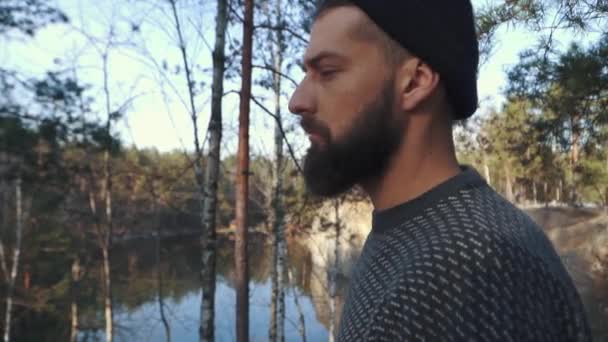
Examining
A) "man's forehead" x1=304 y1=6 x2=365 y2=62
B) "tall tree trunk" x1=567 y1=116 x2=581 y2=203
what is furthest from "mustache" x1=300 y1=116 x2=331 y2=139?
"tall tree trunk" x1=567 y1=116 x2=581 y2=203

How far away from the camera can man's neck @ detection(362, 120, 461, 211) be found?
77cm

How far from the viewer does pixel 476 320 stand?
545mm

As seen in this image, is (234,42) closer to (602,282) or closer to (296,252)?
(602,282)

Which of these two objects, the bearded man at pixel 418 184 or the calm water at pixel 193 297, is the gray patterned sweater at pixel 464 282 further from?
the calm water at pixel 193 297

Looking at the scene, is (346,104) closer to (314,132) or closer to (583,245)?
(314,132)

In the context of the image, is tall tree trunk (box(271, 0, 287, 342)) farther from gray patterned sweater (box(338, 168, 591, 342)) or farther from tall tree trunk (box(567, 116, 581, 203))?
gray patterned sweater (box(338, 168, 591, 342))

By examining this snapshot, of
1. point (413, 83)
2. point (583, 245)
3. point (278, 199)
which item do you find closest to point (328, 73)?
point (413, 83)

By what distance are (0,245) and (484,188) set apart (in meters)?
15.0

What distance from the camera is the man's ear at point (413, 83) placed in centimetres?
76

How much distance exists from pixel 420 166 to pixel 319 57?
252mm

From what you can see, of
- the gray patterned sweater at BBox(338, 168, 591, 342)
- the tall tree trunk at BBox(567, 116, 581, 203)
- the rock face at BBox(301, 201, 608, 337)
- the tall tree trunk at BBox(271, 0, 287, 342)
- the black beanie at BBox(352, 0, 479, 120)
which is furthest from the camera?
the tall tree trunk at BBox(271, 0, 287, 342)

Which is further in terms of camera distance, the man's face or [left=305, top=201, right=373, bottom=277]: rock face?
[left=305, top=201, right=373, bottom=277]: rock face

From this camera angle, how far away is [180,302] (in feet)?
57.8

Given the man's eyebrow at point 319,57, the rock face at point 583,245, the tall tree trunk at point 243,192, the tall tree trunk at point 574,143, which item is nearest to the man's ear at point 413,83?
the man's eyebrow at point 319,57
